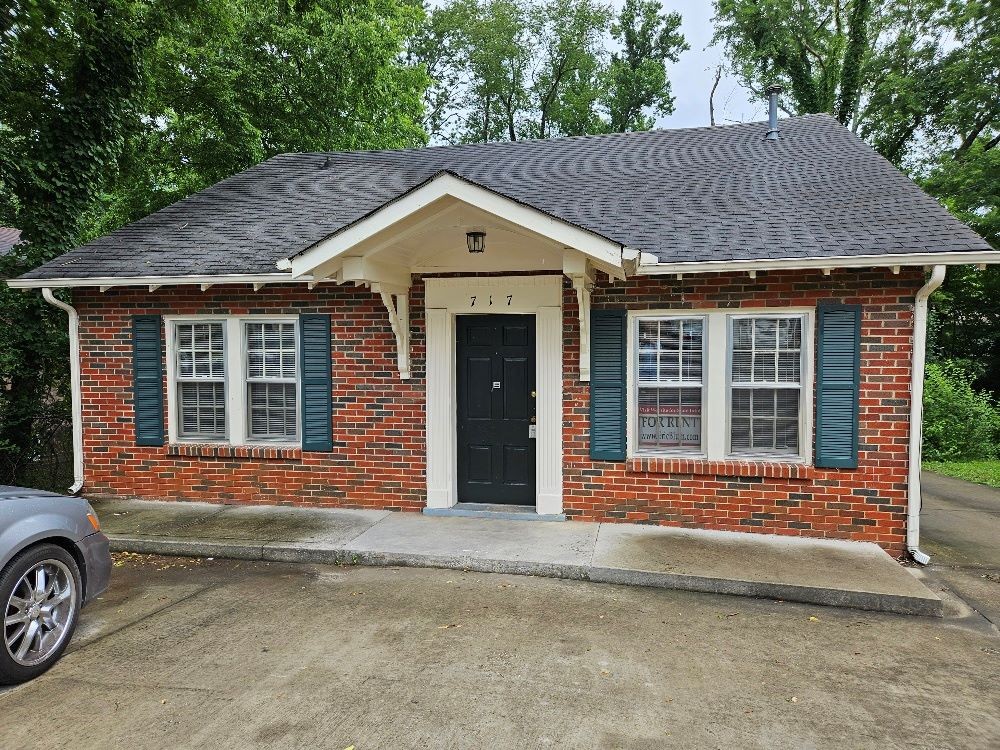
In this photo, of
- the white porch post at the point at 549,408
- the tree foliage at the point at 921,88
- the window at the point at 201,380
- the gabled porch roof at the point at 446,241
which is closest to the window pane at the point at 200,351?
the window at the point at 201,380

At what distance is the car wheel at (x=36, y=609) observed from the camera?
11.5 feet

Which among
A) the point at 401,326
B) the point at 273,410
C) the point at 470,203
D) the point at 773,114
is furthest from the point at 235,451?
the point at 773,114

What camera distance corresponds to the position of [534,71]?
94.0ft

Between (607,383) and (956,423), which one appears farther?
(956,423)

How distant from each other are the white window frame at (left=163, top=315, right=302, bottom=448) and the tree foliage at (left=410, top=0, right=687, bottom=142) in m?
22.5

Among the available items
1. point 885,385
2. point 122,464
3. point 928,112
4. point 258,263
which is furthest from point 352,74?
point 928,112

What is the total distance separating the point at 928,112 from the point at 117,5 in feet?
69.8

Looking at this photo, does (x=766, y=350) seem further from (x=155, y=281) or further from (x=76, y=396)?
(x=76, y=396)

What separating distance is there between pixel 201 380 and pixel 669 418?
5.30m

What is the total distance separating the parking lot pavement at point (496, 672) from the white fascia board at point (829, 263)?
2833 millimetres

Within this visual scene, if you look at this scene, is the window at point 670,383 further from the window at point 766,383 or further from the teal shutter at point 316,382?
the teal shutter at point 316,382

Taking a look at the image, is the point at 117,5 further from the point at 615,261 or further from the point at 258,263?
the point at 615,261

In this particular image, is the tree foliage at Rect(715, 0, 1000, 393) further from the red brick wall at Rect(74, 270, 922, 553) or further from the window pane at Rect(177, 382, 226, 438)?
the window pane at Rect(177, 382, 226, 438)

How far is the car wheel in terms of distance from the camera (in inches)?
138
